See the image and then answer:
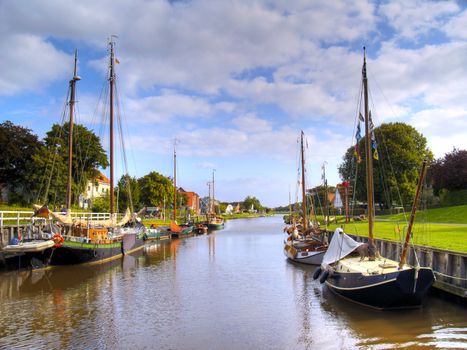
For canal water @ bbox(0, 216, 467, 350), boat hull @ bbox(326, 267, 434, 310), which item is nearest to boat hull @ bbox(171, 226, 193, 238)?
canal water @ bbox(0, 216, 467, 350)

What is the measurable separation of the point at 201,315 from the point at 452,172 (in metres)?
57.0

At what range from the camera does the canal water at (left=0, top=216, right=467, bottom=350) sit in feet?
47.7

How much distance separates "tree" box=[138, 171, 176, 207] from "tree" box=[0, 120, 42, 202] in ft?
143

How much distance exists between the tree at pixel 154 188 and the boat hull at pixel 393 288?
8891 centimetres

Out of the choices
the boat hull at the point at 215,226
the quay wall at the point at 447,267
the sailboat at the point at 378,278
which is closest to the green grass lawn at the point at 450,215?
the quay wall at the point at 447,267

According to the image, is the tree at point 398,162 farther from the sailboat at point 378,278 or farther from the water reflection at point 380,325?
the water reflection at point 380,325

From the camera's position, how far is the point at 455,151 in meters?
65.7

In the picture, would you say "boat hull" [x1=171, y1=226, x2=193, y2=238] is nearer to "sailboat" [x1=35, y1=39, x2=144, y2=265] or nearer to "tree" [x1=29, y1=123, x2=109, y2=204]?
"tree" [x1=29, y1=123, x2=109, y2=204]

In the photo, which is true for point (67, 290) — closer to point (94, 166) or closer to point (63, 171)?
point (63, 171)

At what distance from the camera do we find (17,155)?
5800 cm

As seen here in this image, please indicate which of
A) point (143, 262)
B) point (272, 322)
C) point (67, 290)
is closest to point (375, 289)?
point (272, 322)

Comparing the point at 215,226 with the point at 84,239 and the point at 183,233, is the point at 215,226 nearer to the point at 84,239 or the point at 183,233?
the point at 183,233

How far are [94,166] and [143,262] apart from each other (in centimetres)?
4099

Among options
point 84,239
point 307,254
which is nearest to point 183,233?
point 84,239
